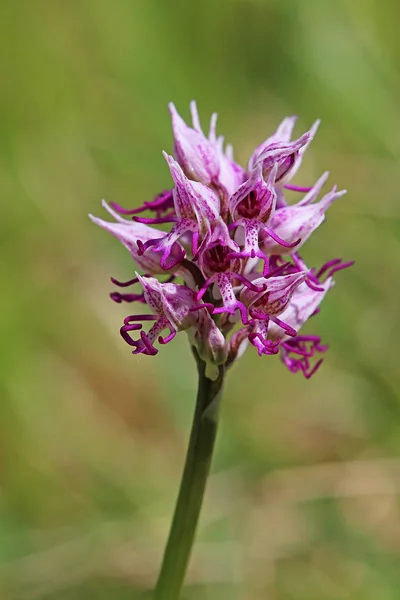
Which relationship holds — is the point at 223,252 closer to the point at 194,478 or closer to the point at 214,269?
the point at 214,269

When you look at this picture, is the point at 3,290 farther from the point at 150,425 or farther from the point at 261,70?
the point at 261,70

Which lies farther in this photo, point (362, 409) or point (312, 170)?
point (312, 170)

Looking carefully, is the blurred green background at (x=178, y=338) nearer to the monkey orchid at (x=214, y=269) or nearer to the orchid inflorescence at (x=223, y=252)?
the monkey orchid at (x=214, y=269)

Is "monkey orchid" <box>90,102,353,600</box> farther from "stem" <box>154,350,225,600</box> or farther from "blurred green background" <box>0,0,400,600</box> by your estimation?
"blurred green background" <box>0,0,400,600</box>

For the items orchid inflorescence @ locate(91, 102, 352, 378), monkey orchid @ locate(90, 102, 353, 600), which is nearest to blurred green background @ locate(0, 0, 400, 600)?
monkey orchid @ locate(90, 102, 353, 600)

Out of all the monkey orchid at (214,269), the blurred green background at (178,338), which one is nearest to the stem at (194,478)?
the monkey orchid at (214,269)

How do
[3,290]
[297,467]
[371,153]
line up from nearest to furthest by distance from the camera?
[297,467], [3,290], [371,153]

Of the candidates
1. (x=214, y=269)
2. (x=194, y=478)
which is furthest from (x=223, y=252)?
(x=194, y=478)

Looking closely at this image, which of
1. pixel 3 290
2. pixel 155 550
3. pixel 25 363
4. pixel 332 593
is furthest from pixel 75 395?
pixel 332 593
